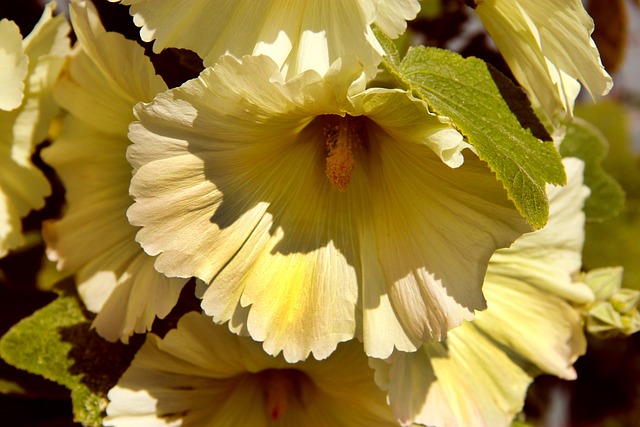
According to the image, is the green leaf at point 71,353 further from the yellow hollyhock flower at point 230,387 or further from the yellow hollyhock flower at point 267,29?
the yellow hollyhock flower at point 267,29

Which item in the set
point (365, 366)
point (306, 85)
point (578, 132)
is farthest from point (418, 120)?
point (578, 132)

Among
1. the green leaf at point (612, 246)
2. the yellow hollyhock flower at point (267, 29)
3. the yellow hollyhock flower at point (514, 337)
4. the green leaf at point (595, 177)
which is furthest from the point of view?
the green leaf at point (612, 246)

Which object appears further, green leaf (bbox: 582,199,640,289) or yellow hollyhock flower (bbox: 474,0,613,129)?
green leaf (bbox: 582,199,640,289)

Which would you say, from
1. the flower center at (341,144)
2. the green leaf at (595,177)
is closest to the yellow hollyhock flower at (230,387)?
the flower center at (341,144)

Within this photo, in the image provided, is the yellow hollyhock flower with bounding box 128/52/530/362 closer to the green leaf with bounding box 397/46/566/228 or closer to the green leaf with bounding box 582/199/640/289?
the green leaf with bounding box 397/46/566/228

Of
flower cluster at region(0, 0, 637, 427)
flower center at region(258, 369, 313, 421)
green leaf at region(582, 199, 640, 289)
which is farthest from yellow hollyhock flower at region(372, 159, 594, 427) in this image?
green leaf at region(582, 199, 640, 289)

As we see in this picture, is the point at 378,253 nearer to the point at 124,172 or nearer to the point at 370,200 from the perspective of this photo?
the point at 370,200
